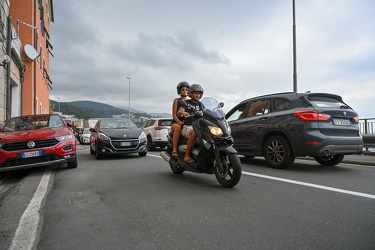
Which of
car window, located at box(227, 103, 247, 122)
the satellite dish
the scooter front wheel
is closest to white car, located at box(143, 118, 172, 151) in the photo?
car window, located at box(227, 103, 247, 122)

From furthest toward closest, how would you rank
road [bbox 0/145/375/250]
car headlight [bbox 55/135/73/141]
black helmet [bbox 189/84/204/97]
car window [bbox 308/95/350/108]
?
car headlight [bbox 55/135/73/141]
car window [bbox 308/95/350/108]
black helmet [bbox 189/84/204/97]
road [bbox 0/145/375/250]

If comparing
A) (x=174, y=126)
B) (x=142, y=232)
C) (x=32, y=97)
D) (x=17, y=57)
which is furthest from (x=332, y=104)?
(x=32, y=97)

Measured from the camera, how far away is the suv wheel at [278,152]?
6.05 metres

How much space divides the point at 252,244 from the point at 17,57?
1636cm

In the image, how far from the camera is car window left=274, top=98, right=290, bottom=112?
634 centimetres

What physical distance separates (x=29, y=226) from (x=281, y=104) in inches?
219

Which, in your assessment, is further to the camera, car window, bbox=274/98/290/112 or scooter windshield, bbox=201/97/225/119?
car window, bbox=274/98/290/112

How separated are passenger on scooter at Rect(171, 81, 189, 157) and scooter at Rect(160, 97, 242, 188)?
20.4 inches

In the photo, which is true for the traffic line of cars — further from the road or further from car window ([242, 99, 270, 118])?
the road

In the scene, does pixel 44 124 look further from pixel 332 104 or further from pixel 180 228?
pixel 332 104

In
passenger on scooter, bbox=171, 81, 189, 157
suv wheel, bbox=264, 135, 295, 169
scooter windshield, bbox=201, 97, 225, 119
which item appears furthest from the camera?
suv wheel, bbox=264, 135, 295, 169

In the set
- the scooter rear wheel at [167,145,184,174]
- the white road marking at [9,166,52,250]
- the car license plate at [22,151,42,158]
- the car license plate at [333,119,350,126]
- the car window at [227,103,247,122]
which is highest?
the car window at [227,103,247,122]

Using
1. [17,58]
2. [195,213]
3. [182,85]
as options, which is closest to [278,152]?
[182,85]

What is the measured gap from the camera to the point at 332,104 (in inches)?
238
